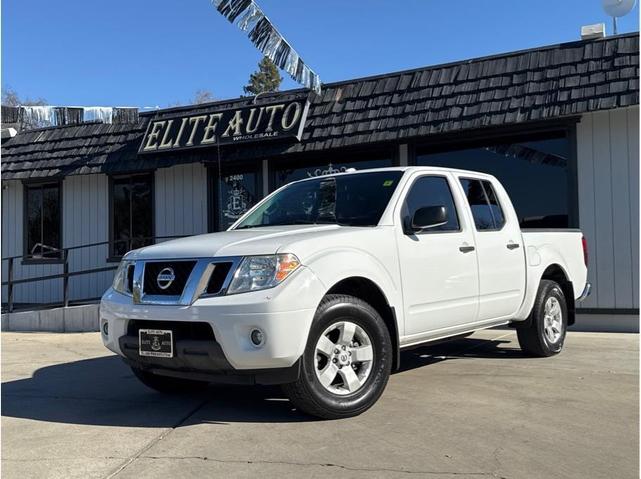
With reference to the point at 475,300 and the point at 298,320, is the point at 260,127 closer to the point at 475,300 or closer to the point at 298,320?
the point at 475,300

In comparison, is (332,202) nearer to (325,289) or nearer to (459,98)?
(325,289)

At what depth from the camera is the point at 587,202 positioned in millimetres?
8891

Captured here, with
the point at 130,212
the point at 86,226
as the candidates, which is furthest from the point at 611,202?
the point at 86,226

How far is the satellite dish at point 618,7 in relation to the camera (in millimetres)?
9695

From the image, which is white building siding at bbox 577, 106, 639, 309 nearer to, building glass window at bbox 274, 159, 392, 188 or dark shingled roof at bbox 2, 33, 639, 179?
dark shingled roof at bbox 2, 33, 639, 179

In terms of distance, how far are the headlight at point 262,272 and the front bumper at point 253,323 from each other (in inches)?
1.9

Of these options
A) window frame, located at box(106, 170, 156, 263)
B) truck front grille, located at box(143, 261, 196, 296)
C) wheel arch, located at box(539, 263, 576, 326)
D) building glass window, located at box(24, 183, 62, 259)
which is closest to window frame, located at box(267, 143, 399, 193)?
window frame, located at box(106, 170, 156, 263)

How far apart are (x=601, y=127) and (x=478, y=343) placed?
12.1 feet

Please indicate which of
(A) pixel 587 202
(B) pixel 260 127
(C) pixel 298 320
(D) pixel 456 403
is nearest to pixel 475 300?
(D) pixel 456 403

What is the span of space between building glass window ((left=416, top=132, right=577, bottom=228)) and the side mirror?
4.84 m

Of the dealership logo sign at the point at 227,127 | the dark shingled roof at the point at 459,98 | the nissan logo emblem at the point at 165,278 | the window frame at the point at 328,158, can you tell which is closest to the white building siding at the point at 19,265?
the dark shingled roof at the point at 459,98

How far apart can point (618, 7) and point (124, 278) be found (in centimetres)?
892

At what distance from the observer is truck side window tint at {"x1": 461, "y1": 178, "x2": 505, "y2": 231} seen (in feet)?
19.2

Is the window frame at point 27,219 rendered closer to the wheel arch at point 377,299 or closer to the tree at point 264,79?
the wheel arch at point 377,299
